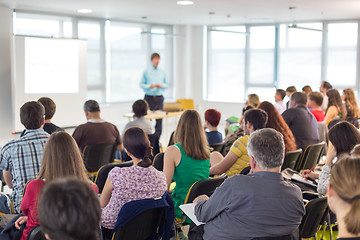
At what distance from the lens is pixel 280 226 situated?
234cm

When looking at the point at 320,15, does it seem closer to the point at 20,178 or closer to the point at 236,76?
the point at 236,76

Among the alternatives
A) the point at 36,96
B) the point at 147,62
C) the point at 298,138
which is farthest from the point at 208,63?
the point at 298,138

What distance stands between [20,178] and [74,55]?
6.64 metres

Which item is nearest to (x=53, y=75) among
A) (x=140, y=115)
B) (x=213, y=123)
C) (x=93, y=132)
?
(x=140, y=115)

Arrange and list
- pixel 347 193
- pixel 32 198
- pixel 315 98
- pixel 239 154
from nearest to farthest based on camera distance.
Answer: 1. pixel 347 193
2. pixel 32 198
3. pixel 239 154
4. pixel 315 98

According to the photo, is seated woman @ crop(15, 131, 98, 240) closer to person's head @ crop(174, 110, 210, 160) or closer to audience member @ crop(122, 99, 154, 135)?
person's head @ crop(174, 110, 210, 160)

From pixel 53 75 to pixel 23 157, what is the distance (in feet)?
20.6

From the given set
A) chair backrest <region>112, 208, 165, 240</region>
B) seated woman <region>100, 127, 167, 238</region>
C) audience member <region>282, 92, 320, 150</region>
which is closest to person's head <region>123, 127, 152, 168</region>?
seated woman <region>100, 127, 167, 238</region>

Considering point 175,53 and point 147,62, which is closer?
point 147,62

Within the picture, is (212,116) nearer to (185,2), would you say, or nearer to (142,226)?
(142,226)

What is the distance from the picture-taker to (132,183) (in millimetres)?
2756

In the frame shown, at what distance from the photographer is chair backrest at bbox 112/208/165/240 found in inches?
106

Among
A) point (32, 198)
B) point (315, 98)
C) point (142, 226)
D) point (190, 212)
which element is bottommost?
point (142, 226)

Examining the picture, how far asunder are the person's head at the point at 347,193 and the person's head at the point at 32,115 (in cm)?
248
